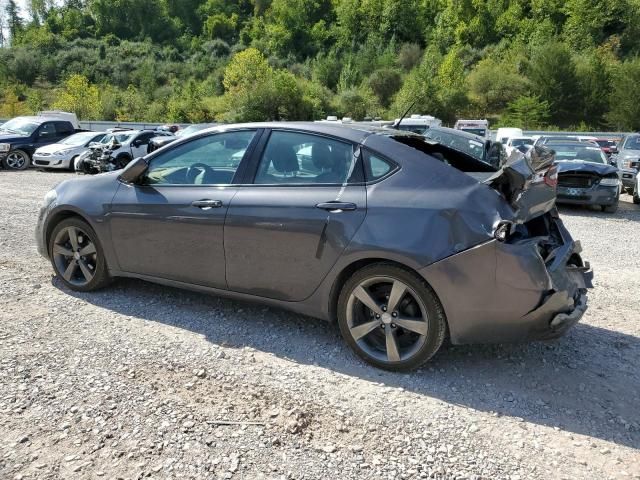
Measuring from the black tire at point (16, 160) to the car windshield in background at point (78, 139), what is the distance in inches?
51.9

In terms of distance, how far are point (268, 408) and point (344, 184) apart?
1.49 metres

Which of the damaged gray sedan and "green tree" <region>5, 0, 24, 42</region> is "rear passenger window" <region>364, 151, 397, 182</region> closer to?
the damaged gray sedan

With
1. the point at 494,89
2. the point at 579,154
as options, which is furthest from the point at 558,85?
the point at 579,154

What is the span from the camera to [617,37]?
2943 inches

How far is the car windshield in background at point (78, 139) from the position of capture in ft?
60.7

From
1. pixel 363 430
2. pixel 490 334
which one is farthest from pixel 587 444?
pixel 363 430

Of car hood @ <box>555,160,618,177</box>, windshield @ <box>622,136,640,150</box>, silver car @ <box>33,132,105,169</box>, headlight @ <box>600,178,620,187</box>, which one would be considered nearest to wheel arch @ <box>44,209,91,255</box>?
car hood @ <box>555,160,618,177</box>

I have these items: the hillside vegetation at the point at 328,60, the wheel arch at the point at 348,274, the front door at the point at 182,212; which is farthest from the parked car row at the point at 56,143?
the hillside vegetation at the point at 328,60

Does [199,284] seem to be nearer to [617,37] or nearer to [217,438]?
[217,438]

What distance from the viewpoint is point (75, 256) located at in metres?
4.57

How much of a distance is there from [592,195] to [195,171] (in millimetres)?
8897

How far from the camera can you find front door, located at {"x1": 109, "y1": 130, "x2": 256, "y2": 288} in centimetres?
379

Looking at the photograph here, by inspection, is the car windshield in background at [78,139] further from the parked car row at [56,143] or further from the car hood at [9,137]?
the car hood at [9,137]

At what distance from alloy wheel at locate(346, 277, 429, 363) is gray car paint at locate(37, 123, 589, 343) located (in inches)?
A: 6.2
